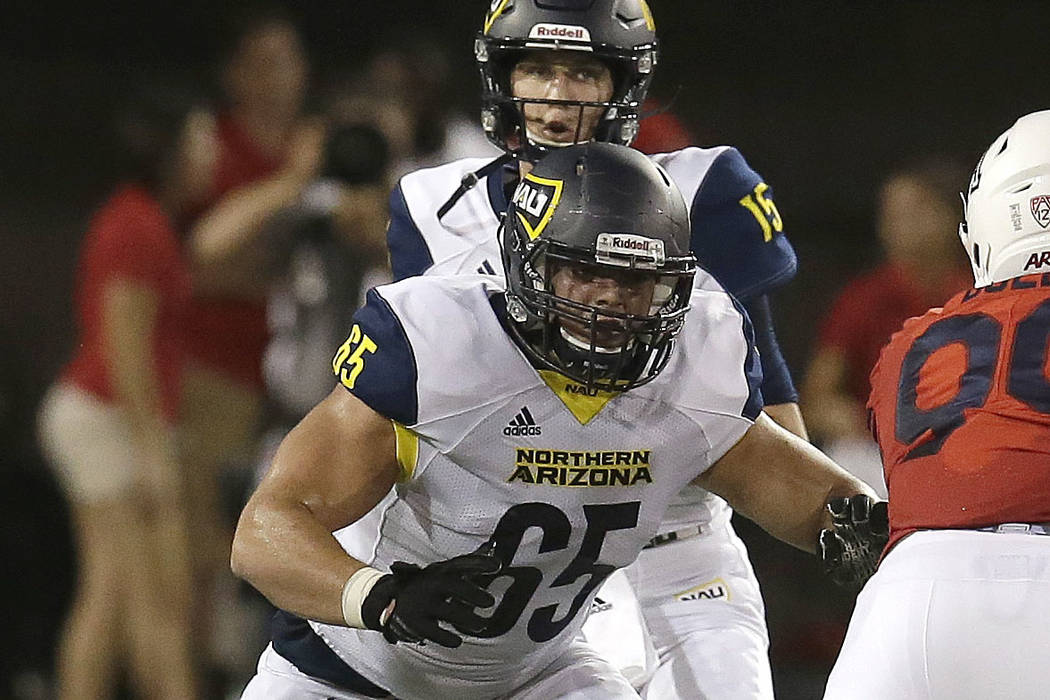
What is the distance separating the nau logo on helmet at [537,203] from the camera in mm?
2551

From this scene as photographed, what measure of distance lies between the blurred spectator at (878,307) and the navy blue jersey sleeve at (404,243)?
86.3 inches

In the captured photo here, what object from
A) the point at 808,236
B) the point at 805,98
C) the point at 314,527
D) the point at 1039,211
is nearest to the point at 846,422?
the point at 808,236

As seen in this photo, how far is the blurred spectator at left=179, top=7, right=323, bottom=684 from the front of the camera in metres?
4.90

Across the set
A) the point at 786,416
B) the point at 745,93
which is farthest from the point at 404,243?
the point at 745,93

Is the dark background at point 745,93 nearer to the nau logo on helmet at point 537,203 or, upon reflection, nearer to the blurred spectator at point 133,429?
the blurred spectator at point 133,429

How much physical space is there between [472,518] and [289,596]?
31 centimetres

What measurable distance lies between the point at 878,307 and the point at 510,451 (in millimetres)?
2963

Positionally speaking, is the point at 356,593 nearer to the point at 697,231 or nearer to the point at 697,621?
the point at 697,621

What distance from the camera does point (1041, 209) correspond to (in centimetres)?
256

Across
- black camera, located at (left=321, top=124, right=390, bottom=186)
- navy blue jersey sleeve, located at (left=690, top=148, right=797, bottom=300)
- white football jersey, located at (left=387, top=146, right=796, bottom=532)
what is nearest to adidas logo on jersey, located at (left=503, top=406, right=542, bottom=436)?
white football jersey, located at (left=387, top=146, right=796, bottom=532)

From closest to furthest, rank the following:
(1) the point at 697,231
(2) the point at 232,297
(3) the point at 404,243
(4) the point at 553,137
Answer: (4) the point at 553,137 → (1) the point at 697,231 → (3) the point at 404,243 → (2) the point at 232,297

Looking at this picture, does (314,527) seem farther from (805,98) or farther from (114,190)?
(805,98)

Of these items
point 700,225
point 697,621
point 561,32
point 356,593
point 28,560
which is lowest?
point 28,560

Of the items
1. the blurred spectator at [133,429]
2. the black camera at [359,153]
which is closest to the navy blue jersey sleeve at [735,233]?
the black camera at [359,153]
